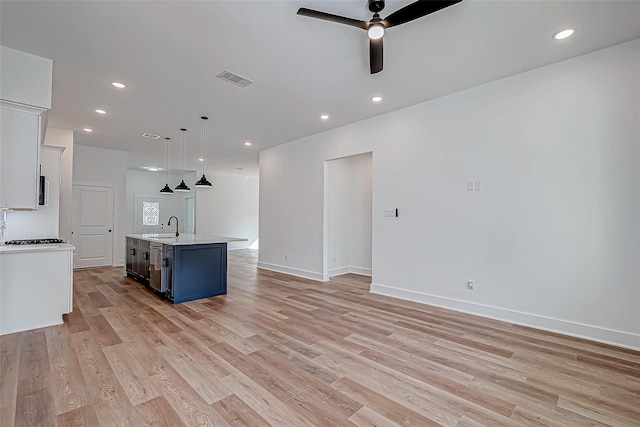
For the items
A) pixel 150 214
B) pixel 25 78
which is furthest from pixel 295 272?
pixel 150 214

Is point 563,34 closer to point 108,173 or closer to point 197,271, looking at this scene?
point 197,271

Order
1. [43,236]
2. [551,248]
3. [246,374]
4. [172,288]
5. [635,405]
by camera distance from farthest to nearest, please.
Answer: [43,236] → [172,288] → [551,248] → [246,374] → [635,405]

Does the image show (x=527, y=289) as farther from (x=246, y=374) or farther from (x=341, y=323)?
(x=246, y=374)

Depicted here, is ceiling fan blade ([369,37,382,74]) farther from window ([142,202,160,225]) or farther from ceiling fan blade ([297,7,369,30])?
window ([142,202,160,225])

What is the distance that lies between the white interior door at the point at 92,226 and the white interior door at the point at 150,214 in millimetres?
3786

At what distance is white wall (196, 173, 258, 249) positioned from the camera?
1064 cm

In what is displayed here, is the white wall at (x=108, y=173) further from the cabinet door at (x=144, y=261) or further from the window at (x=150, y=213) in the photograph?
the window at (x=150, y=213)

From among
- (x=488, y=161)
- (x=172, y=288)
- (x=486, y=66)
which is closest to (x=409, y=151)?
(x=488, y=161)

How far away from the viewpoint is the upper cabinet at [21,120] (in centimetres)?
308

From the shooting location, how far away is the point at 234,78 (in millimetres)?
3564

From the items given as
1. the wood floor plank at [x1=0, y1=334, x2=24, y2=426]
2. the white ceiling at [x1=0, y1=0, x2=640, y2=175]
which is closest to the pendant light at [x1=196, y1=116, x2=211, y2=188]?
the white ceiling at [x1=0, y1=0, x2=640, y2=175]

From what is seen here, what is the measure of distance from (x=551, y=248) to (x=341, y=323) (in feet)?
8.32

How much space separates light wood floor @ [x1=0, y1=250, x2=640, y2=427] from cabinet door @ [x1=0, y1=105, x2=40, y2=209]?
1499 mm

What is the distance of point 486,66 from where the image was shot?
330cm
